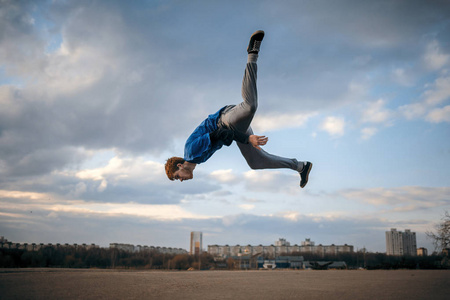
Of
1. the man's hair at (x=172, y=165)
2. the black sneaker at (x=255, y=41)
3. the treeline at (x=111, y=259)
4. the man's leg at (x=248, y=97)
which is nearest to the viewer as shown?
the black sneaker at (x=255, y=41)

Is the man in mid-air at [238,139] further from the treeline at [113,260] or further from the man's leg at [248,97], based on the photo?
the treeline at [113,260]

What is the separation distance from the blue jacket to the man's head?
14.3 inches

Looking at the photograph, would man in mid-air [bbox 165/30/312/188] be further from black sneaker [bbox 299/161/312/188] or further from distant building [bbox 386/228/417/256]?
distant building [bbox 386/228/417/256]

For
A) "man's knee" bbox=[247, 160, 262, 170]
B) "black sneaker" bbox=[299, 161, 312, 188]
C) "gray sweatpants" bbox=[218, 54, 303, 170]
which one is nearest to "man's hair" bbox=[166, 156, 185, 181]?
"gray sweatpants" bbox=[218, 54, 303, 170]

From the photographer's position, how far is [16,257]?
1053 inches

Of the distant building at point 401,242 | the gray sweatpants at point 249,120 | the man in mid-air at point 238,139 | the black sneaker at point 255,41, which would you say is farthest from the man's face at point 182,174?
the distant building at point 401,242

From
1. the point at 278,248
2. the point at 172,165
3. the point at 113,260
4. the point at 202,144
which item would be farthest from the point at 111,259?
the point at 278,248

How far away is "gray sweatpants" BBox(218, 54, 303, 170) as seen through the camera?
6.49 meters

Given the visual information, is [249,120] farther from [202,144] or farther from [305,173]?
[305,173]

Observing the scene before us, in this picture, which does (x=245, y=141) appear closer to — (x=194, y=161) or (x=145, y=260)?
(x=194, y=161)

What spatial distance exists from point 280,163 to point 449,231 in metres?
21.8

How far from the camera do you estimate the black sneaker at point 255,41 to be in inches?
250

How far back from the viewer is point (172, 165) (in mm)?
7574

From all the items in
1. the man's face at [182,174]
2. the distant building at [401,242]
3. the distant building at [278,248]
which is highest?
the man's face at [182,174]
